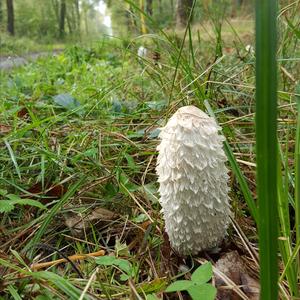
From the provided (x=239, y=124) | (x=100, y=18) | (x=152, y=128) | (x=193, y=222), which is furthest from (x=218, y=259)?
(x=100, y=18)

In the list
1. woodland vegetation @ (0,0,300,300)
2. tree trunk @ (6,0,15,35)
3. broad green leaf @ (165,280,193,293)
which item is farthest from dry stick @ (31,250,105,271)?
tree trunk @ (6,0,15,35)

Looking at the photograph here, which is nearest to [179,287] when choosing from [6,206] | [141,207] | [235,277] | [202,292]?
[202,292]

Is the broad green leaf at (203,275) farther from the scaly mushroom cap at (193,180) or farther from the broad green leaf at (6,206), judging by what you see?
the broad green leaf at (6,206)

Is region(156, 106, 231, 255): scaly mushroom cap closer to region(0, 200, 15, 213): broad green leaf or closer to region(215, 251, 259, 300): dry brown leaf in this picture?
region(215, 251, 259, 300): dry brown leaf

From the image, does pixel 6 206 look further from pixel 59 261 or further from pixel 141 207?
pixel 141 207

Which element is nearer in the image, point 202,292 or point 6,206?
point 202,292
